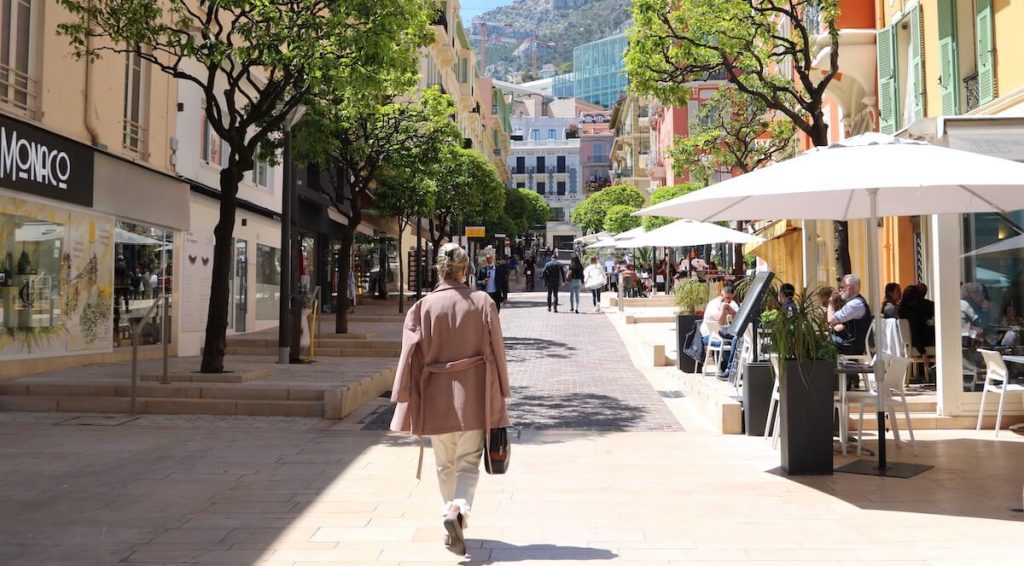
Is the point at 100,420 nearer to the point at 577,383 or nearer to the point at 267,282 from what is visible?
the point at 577,383

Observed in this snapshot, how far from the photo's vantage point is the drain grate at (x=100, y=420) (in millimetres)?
9609

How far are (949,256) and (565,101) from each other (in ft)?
449

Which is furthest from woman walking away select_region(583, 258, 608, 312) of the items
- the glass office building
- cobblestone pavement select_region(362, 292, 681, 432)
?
the glass office building

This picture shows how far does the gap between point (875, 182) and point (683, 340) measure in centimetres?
766

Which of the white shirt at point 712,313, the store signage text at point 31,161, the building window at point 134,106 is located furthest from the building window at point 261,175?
the white shirt at point 712,313

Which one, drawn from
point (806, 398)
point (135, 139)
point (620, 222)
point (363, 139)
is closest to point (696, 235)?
point (363, 139)

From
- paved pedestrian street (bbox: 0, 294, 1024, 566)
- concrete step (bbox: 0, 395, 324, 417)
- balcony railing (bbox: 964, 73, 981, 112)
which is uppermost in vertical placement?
balcony railing (bbox: 964, 73, 981, 112)

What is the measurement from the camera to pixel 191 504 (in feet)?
20.1

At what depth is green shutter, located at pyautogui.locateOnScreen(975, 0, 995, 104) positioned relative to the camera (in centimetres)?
1286

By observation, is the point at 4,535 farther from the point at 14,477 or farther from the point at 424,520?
the point at 424,520

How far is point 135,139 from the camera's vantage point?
15.6 m

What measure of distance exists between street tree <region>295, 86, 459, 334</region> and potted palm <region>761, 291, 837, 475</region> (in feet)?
34.1

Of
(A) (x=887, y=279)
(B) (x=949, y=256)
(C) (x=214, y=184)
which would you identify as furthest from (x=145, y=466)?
(A) (x=887, y=279)

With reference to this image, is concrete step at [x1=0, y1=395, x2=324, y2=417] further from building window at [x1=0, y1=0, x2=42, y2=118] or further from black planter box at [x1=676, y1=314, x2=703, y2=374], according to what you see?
black planter box at [x1=676, y1=314, x2=703, y2=374]
